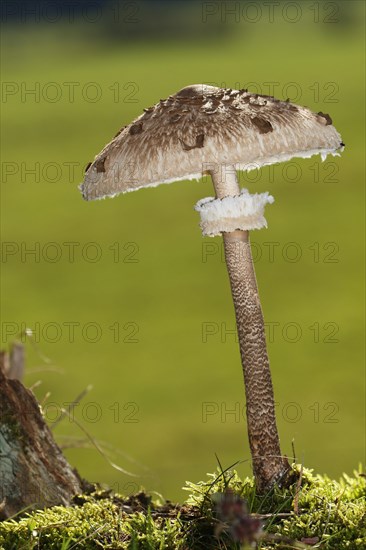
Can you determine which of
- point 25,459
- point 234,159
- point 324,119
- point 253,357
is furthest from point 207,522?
point 324,119

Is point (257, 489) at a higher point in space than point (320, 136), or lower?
lower

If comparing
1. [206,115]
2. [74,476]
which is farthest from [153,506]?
[206,115]

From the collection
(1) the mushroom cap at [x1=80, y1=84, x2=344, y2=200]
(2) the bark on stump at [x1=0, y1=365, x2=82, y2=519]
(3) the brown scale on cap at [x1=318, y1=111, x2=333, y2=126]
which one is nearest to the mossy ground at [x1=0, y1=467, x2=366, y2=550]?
(2) the bark on stump at [x1=0, y1=365, x2=82, y2=519]

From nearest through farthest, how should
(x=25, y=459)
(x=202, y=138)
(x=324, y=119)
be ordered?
(x=202, y=138)
(x=324, y=119)
(x=25, y=459)

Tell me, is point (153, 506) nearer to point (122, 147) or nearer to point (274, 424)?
point (274, 424)

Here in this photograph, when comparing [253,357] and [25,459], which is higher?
[253,357]

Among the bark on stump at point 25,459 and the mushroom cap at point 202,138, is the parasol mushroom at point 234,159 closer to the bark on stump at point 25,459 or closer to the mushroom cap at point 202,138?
the mushroom cap at point 202,138

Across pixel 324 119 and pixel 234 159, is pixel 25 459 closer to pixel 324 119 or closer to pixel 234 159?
pixel 234 159

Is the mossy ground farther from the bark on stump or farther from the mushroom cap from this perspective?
the mushroom cap
